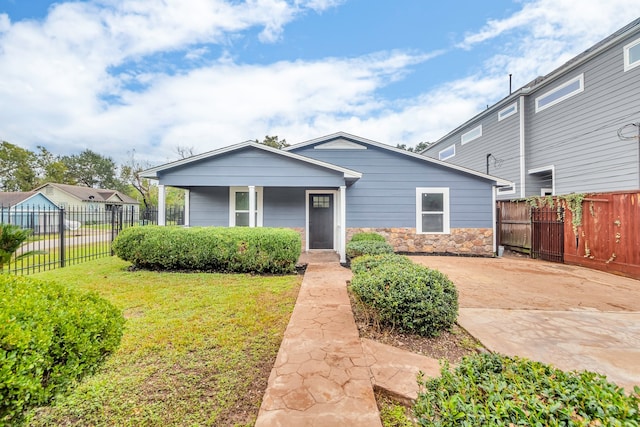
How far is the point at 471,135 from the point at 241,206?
12433 mm

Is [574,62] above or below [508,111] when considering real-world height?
above

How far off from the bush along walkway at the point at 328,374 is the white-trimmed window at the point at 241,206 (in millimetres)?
6289

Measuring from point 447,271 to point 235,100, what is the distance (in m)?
12.8

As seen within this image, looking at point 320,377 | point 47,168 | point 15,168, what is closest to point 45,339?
point 320,377

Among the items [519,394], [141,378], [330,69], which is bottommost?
[141,378]

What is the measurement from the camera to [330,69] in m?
12.1

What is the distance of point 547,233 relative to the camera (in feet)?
27.5

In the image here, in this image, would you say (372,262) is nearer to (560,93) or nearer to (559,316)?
(559,316)

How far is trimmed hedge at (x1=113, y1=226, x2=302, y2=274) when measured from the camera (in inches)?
259

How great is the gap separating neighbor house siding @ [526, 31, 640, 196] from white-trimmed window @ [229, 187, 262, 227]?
10.8 m

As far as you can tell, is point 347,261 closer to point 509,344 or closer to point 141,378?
point 509,344

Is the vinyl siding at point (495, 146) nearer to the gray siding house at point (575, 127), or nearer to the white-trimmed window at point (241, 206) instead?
the gray siding house at point (575, 127)

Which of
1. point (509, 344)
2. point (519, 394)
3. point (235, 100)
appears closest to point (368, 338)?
point (509, 344)

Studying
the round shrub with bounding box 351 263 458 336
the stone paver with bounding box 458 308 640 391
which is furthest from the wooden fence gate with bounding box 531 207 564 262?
the round shrub with bounding box 351 263 458 336
